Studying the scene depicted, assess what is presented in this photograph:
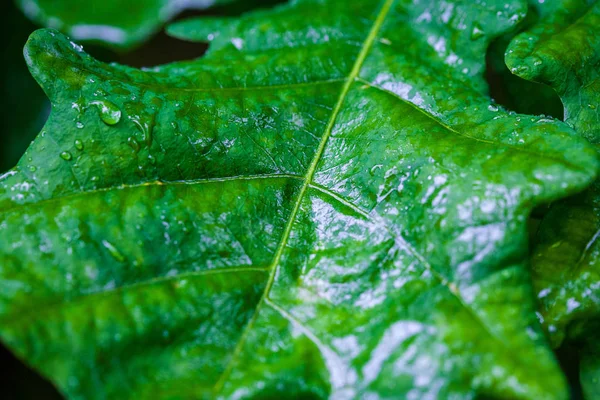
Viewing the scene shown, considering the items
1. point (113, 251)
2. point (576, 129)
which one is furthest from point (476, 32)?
point (113, 251)

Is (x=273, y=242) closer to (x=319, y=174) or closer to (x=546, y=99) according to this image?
(x=319, y=174)

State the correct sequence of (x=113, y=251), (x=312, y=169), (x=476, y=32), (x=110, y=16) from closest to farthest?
(x=113, y=251) → (x=312, y=169) → (x=476, y=32) → (x=110, y=16)

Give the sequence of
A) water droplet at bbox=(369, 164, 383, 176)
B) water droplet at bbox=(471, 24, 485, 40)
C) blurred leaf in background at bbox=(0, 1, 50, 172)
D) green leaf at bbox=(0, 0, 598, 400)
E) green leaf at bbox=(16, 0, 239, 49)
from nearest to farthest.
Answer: green leaf at bbox=(0, 0, 598, 400) → water droplet at bbox=(369, 164, 383, 176) → water droplet at bbox=(471, 24, 485, 40) → green leaf at bbox=(16, 0, 239, 49) → blurred leaf in background at bbox=(0, 1, 50, 172)

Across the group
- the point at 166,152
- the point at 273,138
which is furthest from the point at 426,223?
the point at 166,152

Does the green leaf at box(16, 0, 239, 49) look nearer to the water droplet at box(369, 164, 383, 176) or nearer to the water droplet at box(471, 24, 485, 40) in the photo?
the water droplet at box(471, 24, 485, 40)

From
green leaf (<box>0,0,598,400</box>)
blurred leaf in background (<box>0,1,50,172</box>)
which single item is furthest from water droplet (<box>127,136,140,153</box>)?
blurred leaf in background (<box>0,1,50,172</box>)

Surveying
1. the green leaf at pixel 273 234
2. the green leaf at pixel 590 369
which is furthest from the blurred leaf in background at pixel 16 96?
the green leaf at pixel 590 369

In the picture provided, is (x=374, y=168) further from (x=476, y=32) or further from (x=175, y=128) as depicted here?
(x=476, y=32)
